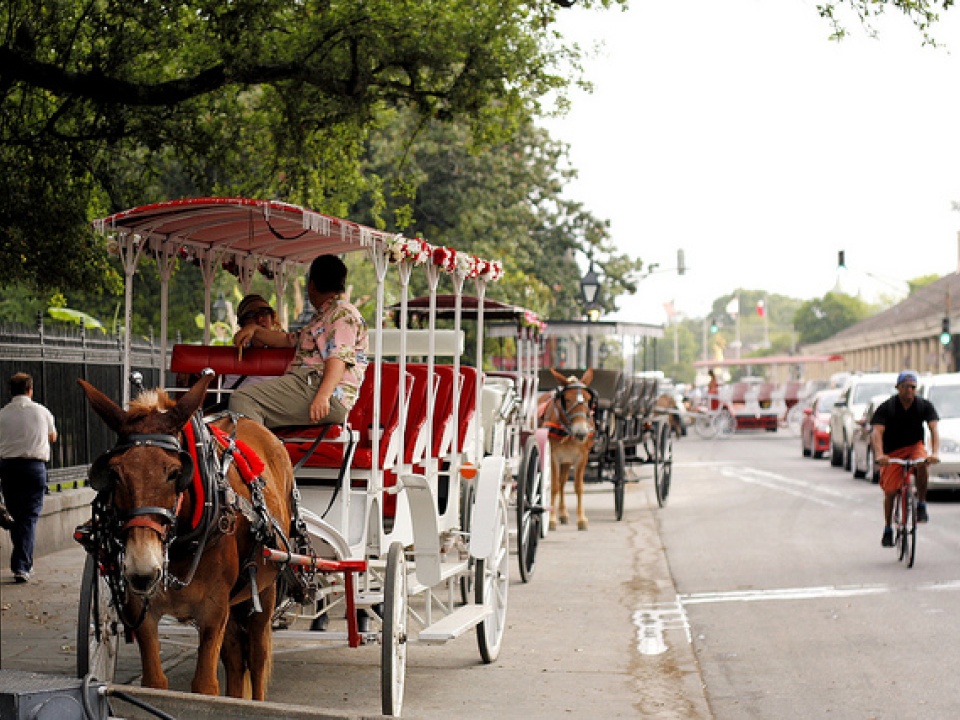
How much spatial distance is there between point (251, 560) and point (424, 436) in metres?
2.79

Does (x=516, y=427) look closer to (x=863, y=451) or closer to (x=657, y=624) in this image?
(x=657, y=624)

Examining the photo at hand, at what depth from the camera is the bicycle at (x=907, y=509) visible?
14.9m

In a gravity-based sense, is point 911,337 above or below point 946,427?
above

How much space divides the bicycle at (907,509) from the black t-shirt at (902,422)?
0.67 feet

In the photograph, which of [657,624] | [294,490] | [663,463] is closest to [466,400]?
[657,624]

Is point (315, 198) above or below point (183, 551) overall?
above

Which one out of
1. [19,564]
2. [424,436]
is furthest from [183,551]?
[19,564]

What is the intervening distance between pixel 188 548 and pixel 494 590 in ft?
14.1

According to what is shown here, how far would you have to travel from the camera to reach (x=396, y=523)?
28.1 feet

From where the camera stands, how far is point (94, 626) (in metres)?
7.67

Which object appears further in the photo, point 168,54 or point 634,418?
point 634,418

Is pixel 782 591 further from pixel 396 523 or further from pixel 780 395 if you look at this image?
pixel 780 395

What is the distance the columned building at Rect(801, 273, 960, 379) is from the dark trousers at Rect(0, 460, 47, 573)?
59.1m

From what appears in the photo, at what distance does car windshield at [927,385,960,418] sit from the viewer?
23.6 metres
